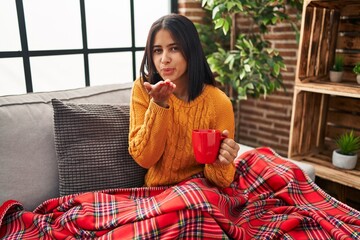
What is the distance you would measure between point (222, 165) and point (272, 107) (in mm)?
1614

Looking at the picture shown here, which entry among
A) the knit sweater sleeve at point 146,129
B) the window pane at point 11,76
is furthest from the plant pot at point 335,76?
the window pane at point 11,76

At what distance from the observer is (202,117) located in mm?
1194

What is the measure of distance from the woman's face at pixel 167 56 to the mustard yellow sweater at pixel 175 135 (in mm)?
102

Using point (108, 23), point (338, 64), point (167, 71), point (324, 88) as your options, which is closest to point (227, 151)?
point (167, 71)

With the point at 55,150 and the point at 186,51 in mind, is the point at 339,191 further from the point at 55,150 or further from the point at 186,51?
the point at 55,150

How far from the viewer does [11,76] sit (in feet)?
5.29

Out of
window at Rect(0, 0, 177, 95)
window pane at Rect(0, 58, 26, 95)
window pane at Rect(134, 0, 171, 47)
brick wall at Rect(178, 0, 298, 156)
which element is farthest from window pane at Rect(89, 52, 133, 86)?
brick wall at Rect(178, 0, 298, 156)

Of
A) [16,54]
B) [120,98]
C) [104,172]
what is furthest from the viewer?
[16,54]

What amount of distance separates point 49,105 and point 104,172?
35 cm

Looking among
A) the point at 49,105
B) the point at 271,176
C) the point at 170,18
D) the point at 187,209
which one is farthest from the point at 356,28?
the point at 49,105

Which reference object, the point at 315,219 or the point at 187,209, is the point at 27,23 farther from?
the point at 315,219

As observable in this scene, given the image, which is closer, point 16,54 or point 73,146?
point 73,146

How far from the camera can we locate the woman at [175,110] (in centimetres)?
107

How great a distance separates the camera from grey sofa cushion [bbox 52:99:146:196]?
3.65 feet
